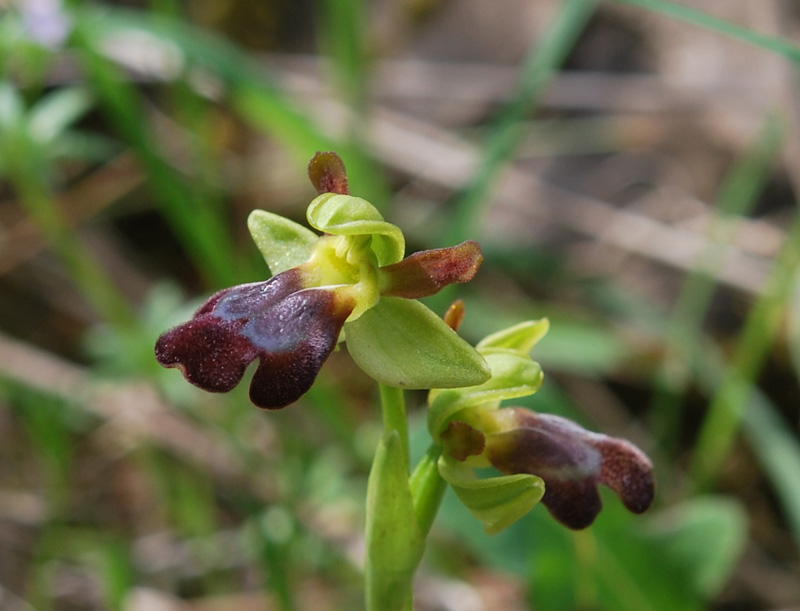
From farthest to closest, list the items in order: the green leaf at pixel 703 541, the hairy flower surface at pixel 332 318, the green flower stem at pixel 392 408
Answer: the green leaf at pixel 703 541 → the green flower stem at pixel 392 408 → the hairy flower surface at pixel 332 318

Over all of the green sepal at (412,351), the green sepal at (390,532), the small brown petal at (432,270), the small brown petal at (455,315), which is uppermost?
the small brown petal at (432,270)

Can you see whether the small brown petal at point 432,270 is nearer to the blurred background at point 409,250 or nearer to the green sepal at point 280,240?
the green sepal at point 280,240

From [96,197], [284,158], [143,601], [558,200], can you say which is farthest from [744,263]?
[96,197]

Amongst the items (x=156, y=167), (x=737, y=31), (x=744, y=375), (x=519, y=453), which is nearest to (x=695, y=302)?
(x=744, y=375)

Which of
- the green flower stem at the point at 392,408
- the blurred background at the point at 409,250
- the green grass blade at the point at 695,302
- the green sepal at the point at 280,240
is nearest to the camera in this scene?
the green flower stem at the point at 392,408

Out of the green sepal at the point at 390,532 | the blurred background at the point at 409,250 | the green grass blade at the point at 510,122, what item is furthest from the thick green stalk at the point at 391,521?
the green grass blade at the point at 510,122

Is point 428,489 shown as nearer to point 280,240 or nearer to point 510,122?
point 280,240

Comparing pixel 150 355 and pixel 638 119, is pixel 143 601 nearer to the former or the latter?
pixel 150 355
